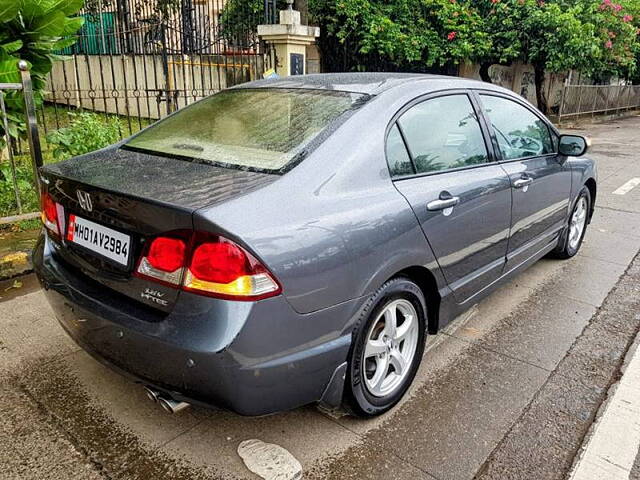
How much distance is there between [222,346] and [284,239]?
1.45ft

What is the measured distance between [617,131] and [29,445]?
726 inches

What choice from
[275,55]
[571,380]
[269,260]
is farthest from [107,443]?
[275,55]

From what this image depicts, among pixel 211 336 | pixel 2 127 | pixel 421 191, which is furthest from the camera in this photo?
pixel 2 127

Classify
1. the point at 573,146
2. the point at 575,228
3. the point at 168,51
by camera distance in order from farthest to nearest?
the point at 168,51 → the point at 575,228 → the point at 573,146

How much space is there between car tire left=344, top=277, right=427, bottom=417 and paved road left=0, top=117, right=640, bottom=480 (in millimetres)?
131

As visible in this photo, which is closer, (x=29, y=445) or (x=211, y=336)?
(x=211, y=336)

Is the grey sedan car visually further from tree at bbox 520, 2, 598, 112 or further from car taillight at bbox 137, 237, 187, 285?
tree at bbox 520, 2, 598, 112

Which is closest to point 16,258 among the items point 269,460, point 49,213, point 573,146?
point 49,213

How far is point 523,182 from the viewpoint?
3.43 metres

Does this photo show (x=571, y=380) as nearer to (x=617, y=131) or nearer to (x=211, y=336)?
(x=211, y=336)

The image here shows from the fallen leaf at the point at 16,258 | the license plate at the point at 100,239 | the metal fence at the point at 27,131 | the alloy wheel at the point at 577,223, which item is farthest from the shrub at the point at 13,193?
the alloy wheel at the point at 577,223

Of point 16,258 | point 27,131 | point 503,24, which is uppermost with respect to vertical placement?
point 503,24

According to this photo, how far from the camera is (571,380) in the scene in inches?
117

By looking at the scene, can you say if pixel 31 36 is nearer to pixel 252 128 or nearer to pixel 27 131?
pixel 27 131
